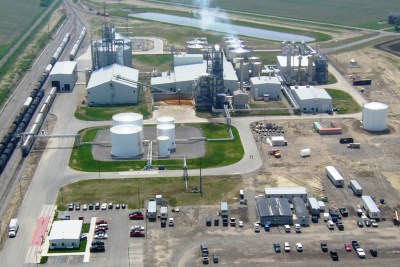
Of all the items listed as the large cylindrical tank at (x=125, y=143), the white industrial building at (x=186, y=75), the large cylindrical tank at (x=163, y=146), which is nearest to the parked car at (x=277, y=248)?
the large cylindrical tank at (x=163, y=146)

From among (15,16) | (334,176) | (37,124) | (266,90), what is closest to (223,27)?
(15,16)

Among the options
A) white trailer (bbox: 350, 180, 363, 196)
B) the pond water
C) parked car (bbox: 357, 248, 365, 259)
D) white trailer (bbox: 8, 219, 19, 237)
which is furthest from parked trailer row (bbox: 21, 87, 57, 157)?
the pond water

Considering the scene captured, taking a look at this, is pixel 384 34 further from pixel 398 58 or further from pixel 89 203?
pixel 89 203

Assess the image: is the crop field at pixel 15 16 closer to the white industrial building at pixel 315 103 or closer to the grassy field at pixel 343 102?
the grassy field at pixel 343 102

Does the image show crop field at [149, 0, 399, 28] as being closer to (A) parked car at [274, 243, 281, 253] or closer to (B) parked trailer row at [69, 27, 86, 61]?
(B) parked trailer row at [69, 27, 86, 61]

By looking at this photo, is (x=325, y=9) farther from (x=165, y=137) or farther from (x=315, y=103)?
(x=165, y=137)

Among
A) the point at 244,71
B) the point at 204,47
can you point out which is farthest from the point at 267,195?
the point at 204,47
